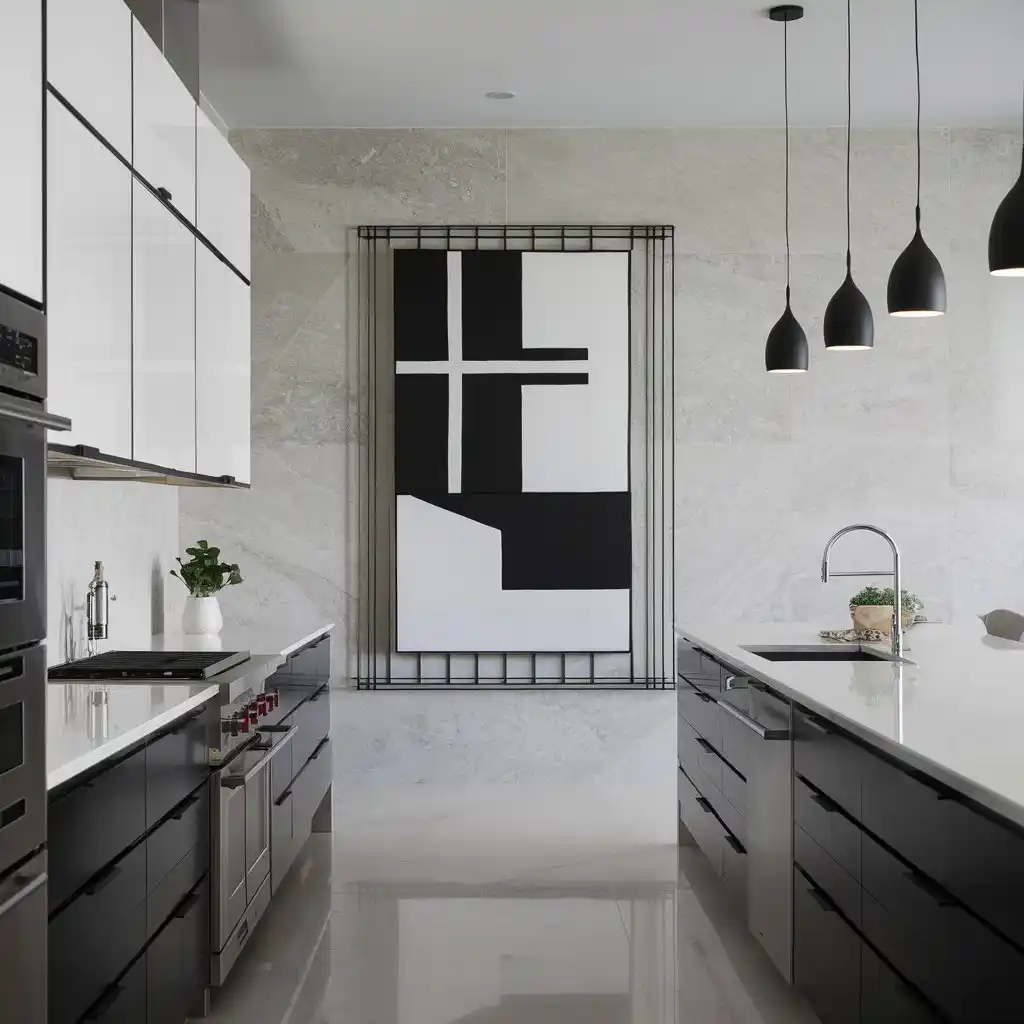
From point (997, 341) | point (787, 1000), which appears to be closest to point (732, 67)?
point (997, 341)

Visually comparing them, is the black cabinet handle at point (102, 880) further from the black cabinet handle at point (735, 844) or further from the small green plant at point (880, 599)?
the small green plant at point (880, 599)

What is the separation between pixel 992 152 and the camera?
5.68 meters

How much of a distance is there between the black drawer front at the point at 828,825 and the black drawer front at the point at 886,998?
181 millimetres

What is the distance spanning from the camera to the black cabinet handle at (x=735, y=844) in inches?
138

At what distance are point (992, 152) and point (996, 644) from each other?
2901 millimetres

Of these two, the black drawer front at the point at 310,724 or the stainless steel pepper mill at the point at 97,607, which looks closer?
the stainless steel pepper mill at the point at 97,607

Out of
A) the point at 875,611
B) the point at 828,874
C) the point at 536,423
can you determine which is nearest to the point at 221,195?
the point at 536,423

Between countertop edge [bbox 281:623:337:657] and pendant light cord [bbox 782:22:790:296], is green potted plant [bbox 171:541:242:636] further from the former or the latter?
pendant light cord [bbox 782:22:790:296]

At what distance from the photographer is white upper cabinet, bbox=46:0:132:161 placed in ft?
8.05

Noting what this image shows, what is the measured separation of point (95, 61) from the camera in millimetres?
2695

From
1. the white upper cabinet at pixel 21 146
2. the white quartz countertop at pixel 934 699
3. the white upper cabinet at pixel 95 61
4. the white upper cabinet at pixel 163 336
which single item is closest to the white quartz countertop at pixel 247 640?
the white upper cabinet at pixel 163 336

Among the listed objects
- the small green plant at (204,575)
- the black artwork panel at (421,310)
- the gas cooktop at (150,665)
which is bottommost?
the gas cooktop at (150,665)

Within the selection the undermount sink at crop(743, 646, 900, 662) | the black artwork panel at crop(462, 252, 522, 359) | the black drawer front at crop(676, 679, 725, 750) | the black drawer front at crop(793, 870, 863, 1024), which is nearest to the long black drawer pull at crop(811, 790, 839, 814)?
the black drawer front at crop(793, 870, 863, 1024)

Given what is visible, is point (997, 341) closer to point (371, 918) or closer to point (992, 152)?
point (992, 152)
